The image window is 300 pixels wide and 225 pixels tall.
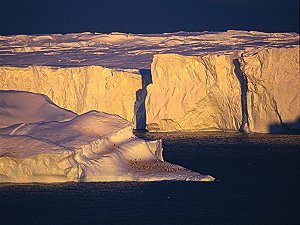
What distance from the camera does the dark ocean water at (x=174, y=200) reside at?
136 ft

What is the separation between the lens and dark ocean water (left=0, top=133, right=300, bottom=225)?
136 ft

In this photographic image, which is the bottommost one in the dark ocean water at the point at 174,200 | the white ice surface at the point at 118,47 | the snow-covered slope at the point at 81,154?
the dark ocean water at the point at 174,200

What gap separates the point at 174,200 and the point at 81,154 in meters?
5.42

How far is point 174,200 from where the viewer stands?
44.7 meters

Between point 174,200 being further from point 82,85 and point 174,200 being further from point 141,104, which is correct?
point 82,85

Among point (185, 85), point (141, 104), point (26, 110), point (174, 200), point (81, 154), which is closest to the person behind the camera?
point (174, 200)

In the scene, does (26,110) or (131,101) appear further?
(131,101)

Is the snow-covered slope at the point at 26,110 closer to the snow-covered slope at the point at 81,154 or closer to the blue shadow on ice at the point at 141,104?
the snow-covered slope at the point at 81,154

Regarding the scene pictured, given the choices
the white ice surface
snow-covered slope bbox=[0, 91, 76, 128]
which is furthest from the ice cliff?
snow-covered slope bbox=[0, 91, 76, 128]

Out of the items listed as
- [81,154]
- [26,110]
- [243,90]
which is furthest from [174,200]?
[243,90]

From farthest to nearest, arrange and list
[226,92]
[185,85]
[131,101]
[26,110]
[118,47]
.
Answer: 1. [118,47]
2. [131,101]
3. [185,85]
4. [226,92]
5. [26,110]

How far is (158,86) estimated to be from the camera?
71.9 m

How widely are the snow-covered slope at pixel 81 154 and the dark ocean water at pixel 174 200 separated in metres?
0.70

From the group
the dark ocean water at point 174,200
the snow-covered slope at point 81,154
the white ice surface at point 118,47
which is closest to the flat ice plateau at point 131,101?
the snow-covered slope at point 81,154
